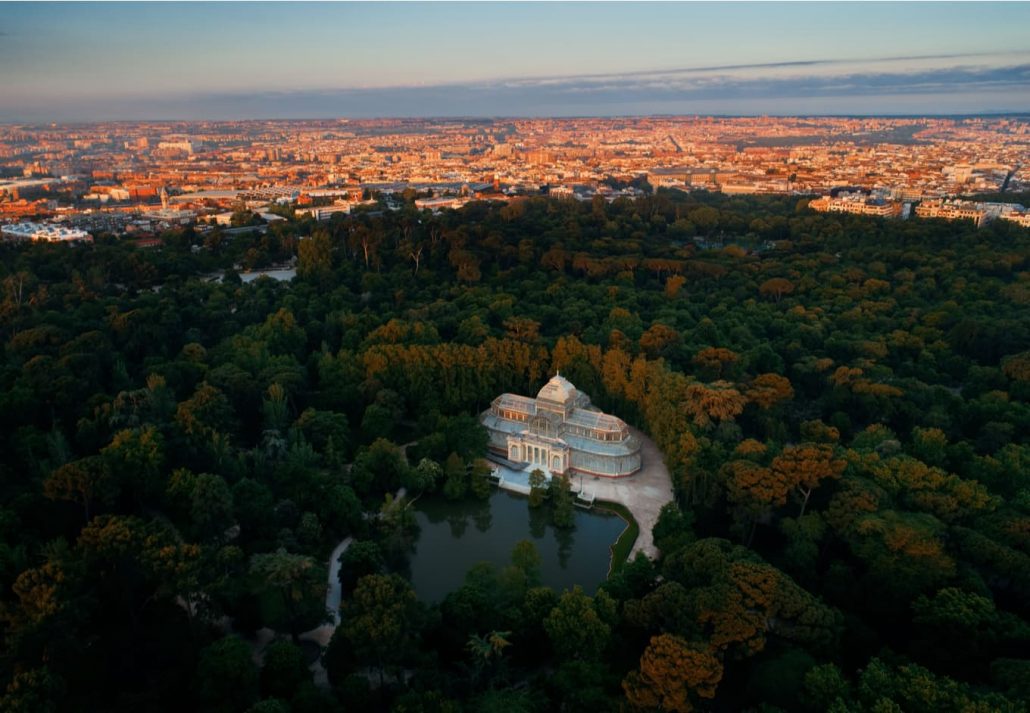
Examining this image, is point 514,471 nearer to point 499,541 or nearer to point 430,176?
point 499,541

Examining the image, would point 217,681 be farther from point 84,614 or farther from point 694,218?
point 694,218

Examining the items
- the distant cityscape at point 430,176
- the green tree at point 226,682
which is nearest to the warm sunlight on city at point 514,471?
the green tree at point 226,682

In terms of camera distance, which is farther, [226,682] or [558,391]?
[558,391]

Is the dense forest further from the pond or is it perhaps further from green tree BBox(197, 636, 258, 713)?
the pond

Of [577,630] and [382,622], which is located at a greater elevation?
[382,622]

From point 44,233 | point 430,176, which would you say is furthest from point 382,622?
point 430,176

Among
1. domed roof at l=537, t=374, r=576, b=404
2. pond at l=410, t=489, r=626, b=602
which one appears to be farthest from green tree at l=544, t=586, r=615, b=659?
domed roof at l=537, t=374, r=576, b=404
